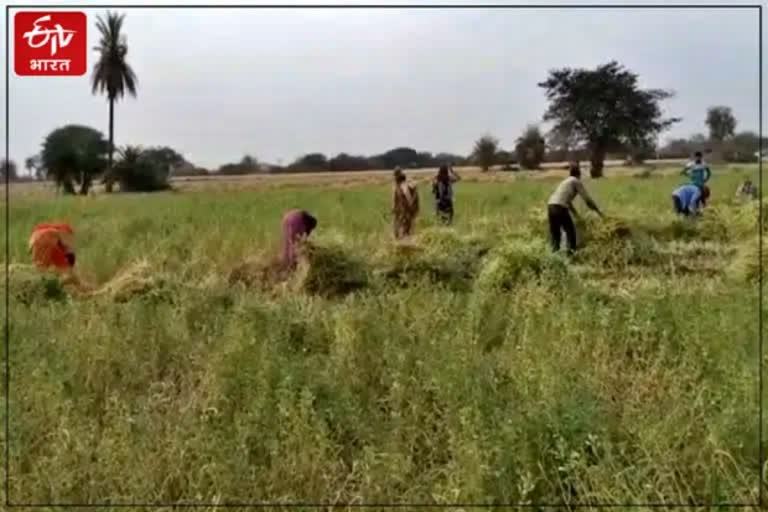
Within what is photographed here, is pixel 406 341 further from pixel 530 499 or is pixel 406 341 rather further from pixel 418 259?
pixel 418 259

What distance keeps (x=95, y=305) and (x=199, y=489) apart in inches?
126

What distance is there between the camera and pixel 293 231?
805cm

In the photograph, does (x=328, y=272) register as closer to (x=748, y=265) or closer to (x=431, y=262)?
(x=431, y=262)

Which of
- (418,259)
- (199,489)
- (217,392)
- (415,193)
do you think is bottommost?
(199,489)

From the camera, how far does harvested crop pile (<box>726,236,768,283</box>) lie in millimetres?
7023

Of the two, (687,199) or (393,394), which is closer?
(393,394)

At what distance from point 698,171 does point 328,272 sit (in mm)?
7858

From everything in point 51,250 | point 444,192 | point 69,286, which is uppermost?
point 444,192

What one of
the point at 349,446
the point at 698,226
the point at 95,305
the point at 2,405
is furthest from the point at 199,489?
the point at 698,226

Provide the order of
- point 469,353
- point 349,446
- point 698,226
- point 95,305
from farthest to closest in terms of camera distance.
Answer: point 698,226 → point 95,305 → point 469,353 → point 349,446

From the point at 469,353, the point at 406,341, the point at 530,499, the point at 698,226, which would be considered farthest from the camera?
the point at 698,226

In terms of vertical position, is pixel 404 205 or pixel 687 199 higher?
pixel 687 199

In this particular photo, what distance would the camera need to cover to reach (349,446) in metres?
3.35

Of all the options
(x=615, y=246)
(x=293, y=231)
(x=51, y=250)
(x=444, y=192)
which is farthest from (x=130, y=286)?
(x=444, y=192)
